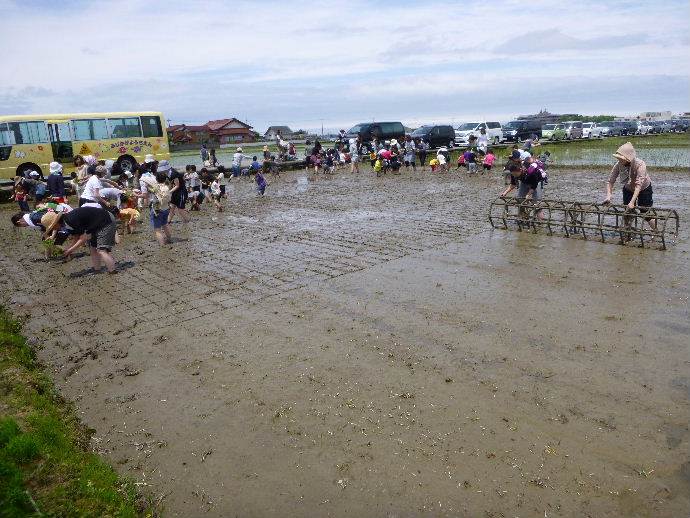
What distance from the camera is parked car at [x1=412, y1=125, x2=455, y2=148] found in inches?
1223

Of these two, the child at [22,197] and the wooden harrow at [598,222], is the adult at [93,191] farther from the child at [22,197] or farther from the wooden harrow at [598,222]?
the wooden harrow at [598,222]

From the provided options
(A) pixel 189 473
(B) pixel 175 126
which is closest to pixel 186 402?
(A) pixel 189 473

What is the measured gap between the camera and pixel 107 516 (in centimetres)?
310

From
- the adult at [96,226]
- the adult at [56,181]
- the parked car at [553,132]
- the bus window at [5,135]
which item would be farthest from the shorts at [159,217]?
the parked car at [553,132]

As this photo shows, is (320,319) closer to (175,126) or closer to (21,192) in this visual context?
(21,192)

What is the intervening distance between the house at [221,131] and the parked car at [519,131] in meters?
36.4

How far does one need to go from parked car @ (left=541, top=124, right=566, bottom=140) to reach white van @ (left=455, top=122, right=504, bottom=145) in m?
5.75

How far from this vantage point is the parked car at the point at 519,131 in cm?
3656

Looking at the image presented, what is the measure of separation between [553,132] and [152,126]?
30384mm

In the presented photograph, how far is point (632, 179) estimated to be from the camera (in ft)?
29.2

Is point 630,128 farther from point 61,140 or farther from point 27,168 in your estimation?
point 27,168

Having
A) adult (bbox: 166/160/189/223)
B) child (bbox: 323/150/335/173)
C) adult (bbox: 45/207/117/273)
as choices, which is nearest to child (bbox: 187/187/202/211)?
adult (bbox: 166/160/189/223)

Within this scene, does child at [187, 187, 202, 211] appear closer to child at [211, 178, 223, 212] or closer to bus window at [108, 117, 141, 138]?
child at [211, 178, 223, 212]

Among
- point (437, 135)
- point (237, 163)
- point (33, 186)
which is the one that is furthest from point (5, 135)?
point (437, 135)
